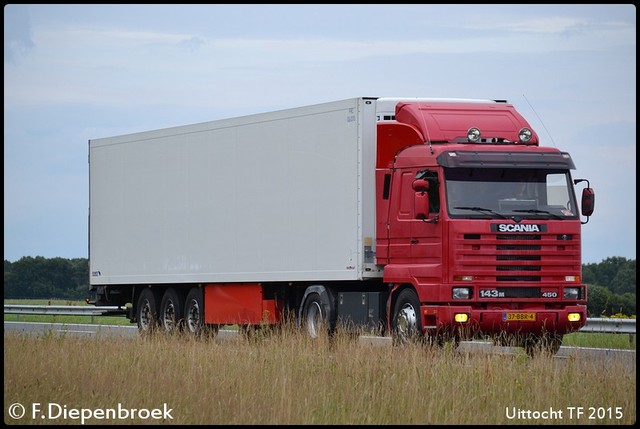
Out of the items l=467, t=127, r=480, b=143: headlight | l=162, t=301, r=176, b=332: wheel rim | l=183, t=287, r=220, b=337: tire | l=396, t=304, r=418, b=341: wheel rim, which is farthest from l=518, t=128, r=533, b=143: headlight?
l=162, t=301, r=176, b=332: wheel rim

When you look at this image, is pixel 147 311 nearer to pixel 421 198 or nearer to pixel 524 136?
pixel 421 198

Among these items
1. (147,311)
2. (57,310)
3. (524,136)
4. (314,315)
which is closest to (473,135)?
(524,136)

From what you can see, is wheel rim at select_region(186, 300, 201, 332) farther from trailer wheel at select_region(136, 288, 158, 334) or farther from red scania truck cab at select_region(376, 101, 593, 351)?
red scania truck cab at select_region(376, 101, 593, 351)

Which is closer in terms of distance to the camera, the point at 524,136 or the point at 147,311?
the point at 524,136

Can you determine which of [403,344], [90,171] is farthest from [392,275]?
[90,171]

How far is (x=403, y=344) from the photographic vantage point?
20094mm

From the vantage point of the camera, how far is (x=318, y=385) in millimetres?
14680

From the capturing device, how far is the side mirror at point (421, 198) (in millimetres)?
19875

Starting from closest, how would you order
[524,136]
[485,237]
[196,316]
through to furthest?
[485,237] → [524,136] → [196,316]

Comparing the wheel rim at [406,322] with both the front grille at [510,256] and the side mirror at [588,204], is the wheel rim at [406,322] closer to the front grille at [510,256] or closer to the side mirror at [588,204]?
the front grille at [510,256]

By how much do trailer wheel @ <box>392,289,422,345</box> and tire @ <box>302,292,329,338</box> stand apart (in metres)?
1.87

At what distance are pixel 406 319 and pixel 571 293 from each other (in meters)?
2.53

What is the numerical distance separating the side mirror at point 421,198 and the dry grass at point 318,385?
2.32 m

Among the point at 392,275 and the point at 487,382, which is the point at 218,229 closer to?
the point at 392,275
